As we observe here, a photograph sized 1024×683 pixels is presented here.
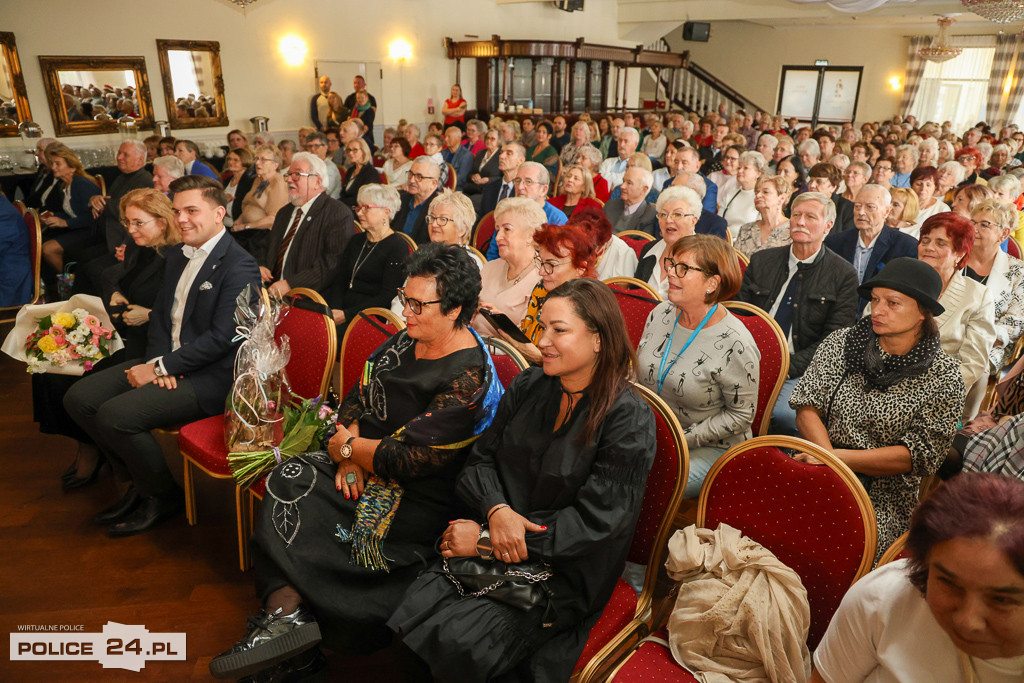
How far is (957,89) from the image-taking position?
20.1 metres

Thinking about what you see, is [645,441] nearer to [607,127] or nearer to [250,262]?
[250,262]

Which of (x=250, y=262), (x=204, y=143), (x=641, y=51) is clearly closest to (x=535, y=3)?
(x=641, y=51)

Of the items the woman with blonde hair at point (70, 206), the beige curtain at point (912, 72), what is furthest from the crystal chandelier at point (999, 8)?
the beige curtain at point (912, 72)

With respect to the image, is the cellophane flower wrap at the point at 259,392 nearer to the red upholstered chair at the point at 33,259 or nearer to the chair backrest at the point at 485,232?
the chair backrest at the point at 485,232

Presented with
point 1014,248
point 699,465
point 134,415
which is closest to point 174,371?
point 134,415

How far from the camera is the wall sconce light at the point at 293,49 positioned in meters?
11.8

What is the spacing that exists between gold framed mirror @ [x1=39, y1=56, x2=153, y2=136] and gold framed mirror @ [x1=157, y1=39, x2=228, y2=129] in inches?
13.7

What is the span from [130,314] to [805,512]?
10.1ft

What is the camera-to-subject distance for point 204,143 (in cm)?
1090

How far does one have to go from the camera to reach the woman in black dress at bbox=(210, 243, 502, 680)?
6.56 ft

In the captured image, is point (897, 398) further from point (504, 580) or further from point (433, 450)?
point (433, 450)

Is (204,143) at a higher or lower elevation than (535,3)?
lower

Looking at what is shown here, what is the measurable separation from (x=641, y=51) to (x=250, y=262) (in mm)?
16512

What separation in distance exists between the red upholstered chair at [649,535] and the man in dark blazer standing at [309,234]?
2.66m
